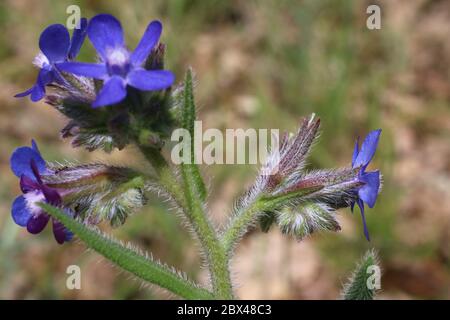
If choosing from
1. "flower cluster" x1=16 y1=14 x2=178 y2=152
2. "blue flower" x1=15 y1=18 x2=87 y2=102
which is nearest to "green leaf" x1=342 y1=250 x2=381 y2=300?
"flower cluster" x1=16 y1=14 x2=178 y2=152

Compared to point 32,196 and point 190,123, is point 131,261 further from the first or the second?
point 190,123

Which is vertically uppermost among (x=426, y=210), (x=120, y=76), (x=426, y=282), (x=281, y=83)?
(x=120, y=76)

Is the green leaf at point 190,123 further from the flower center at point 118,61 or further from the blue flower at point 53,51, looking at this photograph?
the blue flower at point 53,51

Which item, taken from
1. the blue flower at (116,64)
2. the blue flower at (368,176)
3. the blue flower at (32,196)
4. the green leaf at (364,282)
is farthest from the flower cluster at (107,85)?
the green leaf at (364,282)

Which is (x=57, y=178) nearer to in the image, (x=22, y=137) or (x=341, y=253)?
(x=341, y=253)

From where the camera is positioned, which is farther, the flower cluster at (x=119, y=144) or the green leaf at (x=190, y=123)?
the green leaf at (x=190, y=123)

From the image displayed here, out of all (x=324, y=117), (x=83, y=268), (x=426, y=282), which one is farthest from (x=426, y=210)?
(x=83, y=268)
